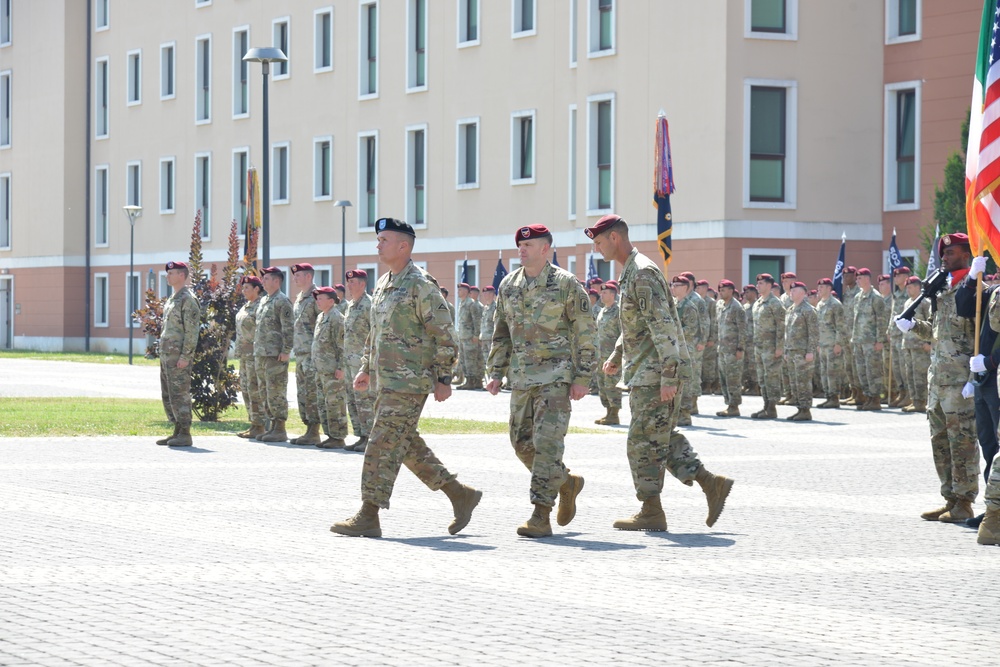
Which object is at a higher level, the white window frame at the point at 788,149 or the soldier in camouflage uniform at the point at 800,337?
the white window frame at the point at 788,149

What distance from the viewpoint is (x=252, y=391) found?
20125 millimetres

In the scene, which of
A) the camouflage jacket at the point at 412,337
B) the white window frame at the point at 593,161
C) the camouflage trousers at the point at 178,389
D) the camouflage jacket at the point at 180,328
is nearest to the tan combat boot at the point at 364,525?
the camouflage jacket at the point at 412,337

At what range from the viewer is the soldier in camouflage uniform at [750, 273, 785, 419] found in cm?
2431

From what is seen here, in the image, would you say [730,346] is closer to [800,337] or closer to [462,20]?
[800,337]

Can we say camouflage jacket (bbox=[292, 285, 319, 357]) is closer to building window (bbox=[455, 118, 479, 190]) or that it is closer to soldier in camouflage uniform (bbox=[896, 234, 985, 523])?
soldier in camouflage uniform (bbox=[896, 234, 985, 523])

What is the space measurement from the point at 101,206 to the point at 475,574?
53.6 m

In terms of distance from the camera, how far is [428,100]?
146 feet

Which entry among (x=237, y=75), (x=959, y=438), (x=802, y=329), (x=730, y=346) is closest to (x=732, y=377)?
(x=730, y=346)

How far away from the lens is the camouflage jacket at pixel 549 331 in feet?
36.5

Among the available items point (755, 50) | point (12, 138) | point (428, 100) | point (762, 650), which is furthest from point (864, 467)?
point (12, 138)

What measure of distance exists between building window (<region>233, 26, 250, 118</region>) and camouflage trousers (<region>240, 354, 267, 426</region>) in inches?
1285

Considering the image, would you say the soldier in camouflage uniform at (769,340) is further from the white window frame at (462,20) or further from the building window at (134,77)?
the building window at (134,77)

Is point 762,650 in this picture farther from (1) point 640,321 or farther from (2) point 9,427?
(2) point 9,427

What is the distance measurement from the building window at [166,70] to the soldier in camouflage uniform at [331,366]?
39.1 meters
